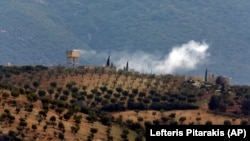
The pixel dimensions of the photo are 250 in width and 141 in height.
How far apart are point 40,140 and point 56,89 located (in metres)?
89.1

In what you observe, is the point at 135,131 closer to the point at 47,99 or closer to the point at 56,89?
the point at 47,99

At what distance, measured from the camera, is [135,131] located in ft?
456

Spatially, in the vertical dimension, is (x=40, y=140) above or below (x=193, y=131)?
below

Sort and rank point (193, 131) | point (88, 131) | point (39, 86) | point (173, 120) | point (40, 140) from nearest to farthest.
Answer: point (193, 131) < point (40, 140) < point (88, 131) < point (173, 120) < point (39, 86)

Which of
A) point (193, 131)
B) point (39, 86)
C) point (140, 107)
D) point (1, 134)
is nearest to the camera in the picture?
point (193, 131)

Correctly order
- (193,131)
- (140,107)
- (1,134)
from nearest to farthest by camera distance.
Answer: (193,131)
(1,134)
(140,107)

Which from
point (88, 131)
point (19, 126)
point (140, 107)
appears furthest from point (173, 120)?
point (19, 126)

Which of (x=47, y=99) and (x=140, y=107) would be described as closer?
(x=47, y=99)

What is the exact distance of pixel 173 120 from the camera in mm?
172875

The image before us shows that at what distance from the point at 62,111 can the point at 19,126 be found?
20.8 meters

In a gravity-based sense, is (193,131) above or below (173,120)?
above

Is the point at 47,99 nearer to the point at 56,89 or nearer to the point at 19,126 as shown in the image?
the point at 19,126

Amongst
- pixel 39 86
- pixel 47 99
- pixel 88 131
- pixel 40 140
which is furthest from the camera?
pixel 39 86

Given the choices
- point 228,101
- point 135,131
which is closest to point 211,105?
point 228,101
